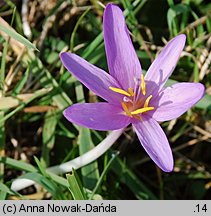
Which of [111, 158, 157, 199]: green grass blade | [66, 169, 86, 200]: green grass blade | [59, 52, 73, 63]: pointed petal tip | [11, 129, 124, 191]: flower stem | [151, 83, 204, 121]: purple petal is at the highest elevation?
[59, 52, 73, 63]: pointed petal tip

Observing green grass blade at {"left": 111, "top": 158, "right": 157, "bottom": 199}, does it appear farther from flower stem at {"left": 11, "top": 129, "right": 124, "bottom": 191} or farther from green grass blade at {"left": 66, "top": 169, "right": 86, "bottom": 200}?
green grass blade at {"left": 66, "top": 169, "right": 86, "bottom": 200}

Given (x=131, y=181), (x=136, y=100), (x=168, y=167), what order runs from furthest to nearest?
(x=131, y=181) < (x=136, y=100) < (x=168, y=167)

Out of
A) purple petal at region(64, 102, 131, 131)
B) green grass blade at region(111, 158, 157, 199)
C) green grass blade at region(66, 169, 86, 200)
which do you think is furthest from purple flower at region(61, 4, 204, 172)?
green grass blade at region(111, 158, 157, 199)

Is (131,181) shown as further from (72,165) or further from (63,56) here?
(63,56)

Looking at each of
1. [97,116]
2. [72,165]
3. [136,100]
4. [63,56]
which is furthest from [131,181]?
[63,56]

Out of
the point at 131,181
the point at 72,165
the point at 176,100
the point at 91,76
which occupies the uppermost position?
the point at 91,76

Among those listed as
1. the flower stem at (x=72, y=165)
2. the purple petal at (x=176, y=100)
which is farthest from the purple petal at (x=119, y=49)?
the flower stem at (x=72, y=165)

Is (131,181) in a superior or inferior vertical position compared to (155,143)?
inferior

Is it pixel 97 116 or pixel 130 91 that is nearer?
pixel 97 116

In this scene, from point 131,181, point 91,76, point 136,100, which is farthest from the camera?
point 131,181
